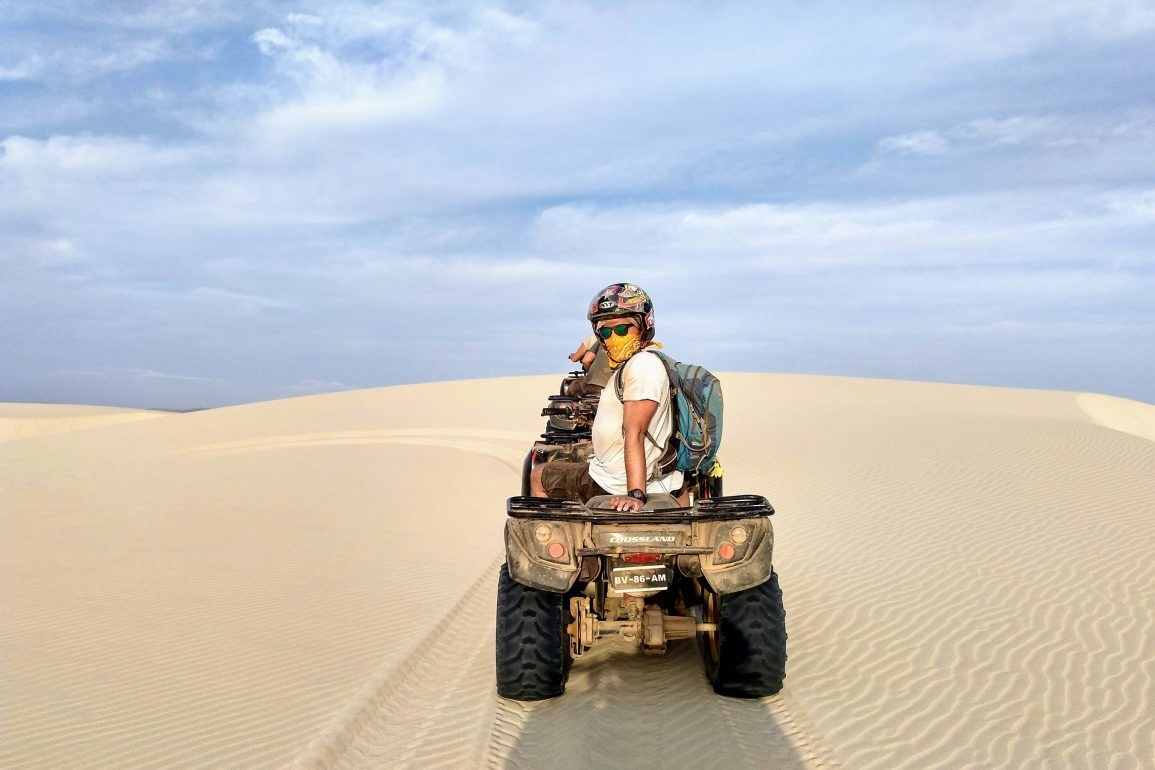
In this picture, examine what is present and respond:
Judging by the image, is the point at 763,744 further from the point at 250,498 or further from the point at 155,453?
the point at 155,453

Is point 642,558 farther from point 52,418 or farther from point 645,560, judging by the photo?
point 52,418

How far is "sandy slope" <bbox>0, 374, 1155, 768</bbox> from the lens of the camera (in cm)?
450

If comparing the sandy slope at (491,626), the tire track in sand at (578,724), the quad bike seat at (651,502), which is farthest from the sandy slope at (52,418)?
the quad bike seat at (651,502)

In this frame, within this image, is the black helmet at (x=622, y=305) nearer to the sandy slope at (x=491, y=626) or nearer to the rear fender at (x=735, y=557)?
the rear fender at (x=735, y=557)

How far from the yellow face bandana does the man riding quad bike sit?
1 cm

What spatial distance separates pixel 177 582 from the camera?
8.60 meters

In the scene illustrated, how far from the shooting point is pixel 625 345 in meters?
4.71

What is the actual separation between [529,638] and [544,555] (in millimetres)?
559

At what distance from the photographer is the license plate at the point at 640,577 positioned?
4.45m

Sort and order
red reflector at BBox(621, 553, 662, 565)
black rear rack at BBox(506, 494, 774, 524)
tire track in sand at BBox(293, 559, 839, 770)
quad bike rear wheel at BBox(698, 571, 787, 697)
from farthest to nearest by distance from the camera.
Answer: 1. quad bike rear wheel at BBox(698, 571, 787, 697)
2. red reflector at BBox(621, 553, 662, 565)
3. black rear rack at BBox(506, 494, 774, 524)
4. tire track in sand at BBox(293, 559, 839, 770)

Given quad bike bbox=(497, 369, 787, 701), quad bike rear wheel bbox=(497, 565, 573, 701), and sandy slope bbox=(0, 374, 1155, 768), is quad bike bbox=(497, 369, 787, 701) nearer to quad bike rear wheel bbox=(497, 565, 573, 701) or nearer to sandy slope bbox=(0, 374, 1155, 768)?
quad bike rear wheel bbox=(497, 565, 573, 701)

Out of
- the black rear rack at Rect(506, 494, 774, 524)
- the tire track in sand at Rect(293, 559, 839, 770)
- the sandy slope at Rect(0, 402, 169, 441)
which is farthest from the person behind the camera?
the sandy slope at Rect(0, 402, 169, 441)

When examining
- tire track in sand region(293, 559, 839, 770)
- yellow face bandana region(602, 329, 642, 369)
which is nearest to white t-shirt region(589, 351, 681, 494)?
yellow face bandana region(602, 329, 642, 369)

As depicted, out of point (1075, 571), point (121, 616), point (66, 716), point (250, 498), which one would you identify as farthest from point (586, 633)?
point (250, 498)
